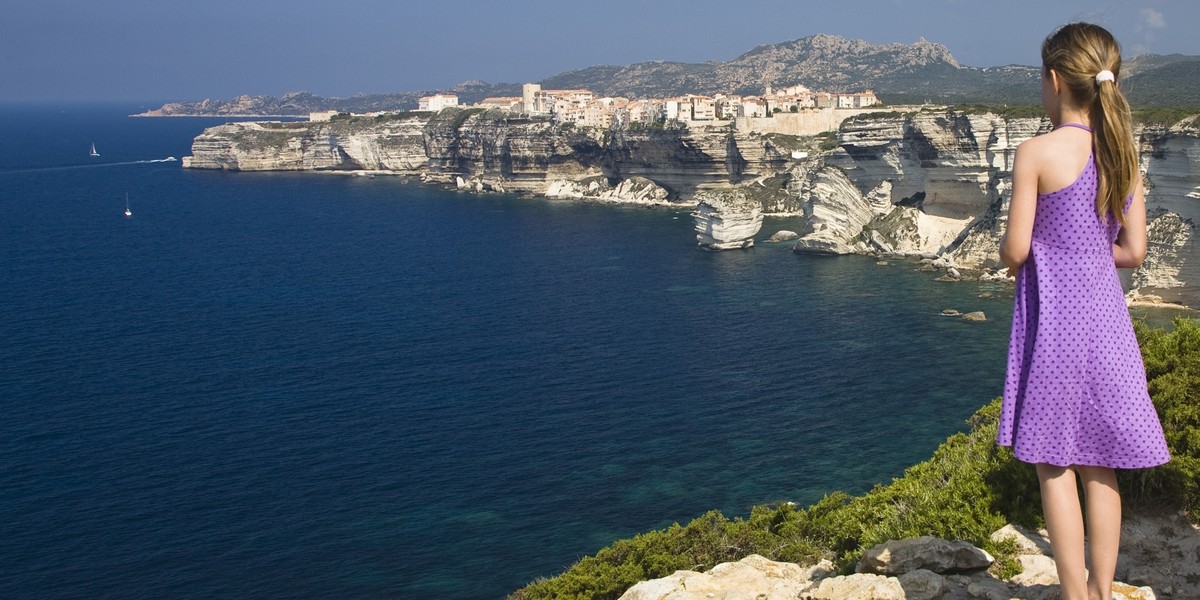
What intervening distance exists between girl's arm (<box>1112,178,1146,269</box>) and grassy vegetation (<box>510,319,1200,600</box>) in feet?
10.7

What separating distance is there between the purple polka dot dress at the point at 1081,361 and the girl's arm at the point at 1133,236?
0.35 feet

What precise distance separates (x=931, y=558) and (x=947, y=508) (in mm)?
1465

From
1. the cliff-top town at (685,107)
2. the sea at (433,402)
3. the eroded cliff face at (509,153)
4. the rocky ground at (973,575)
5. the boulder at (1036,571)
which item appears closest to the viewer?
the rocky ground at (973,575)

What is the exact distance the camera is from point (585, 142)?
352ft

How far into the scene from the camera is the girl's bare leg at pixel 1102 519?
17.6 ft

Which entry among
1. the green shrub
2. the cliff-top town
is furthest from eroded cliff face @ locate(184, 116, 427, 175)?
the green shrub

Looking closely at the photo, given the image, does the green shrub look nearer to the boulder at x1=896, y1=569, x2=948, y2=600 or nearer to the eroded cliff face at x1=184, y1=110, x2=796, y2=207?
the boulder at x1=896, y1=569, x2=948, y2=600

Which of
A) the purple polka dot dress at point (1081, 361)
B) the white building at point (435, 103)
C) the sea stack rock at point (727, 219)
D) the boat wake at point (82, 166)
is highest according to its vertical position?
the white building at point (435, 103)

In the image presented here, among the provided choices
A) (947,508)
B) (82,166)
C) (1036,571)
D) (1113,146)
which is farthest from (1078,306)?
(82,166)

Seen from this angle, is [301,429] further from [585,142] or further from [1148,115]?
[585,142]

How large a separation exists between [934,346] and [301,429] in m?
26.6

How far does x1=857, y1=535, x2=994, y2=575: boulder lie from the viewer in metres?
7.78

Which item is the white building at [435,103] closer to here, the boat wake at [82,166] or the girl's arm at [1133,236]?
the boat wake at [82,166]

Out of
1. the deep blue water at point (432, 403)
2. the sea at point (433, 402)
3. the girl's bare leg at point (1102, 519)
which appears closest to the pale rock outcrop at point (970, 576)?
the girl's bare leg at point (1102, 519)
